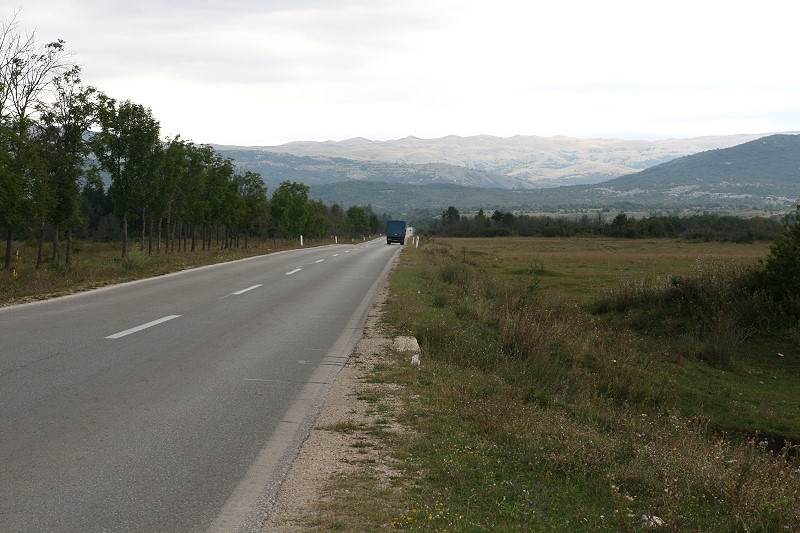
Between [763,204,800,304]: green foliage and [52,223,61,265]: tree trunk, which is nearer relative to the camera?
[763,204,800,304]: green foliage

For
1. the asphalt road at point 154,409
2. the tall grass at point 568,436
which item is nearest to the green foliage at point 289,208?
the tall grass at point 568,436

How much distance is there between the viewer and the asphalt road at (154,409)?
15.1 ft

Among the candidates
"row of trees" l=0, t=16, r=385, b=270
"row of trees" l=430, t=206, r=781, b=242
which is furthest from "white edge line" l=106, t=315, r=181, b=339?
"row of trees" l=430, t=206, r=781, b=242

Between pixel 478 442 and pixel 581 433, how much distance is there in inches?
45.7

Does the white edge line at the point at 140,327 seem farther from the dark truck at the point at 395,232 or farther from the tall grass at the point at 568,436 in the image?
the dark truck at the point at 395,232

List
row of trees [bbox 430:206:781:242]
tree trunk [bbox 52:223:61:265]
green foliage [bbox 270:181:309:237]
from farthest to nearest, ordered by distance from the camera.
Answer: row of trees [bbox 430:206:781:242], green foliage [bbox 270:181:309:237], tree trunk [bbox 52:223:61:265]

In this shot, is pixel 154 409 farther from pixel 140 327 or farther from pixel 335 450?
pixel 140 327

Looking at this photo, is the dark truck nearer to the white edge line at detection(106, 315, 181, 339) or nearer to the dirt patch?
the white edge line at detection(106, 315, 181, 339)

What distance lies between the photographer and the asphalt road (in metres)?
4.61

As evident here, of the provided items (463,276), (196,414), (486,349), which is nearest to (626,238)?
(463,276)

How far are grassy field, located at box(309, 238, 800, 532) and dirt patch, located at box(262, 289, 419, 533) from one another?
15 centimetres

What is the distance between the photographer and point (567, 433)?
6621 mm

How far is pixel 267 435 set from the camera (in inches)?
251

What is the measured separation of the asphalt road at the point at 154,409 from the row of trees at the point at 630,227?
6844cm
